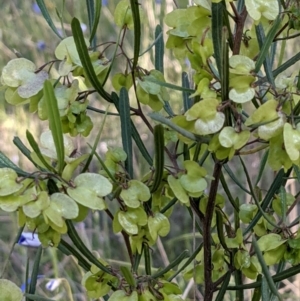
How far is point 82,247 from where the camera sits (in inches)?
18.7

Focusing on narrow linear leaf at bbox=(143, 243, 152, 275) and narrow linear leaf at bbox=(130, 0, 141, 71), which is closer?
narrow linear leaf at bbox=(130, 0, 141, 71)

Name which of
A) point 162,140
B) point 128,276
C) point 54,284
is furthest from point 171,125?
point 54,284

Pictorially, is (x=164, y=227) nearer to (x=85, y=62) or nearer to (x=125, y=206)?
(x=125, y=206)

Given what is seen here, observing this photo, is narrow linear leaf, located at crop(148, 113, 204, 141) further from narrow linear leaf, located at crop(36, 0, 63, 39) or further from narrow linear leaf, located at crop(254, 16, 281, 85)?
narrow linear leaf, located at crop(36, 0, 63, 39)

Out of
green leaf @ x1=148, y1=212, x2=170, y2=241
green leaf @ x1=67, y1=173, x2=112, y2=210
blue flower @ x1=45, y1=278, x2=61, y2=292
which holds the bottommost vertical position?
blue flower @ x1=45, y1=278, x2=61, y2=292

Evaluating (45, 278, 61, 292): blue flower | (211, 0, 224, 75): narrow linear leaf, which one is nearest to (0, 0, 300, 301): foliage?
(211, 0, 224, 75): narrow linear leaf

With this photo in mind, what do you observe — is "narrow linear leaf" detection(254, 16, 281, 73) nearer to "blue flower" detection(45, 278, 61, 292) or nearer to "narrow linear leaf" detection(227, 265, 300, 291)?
"narrow linear leaf" detection(227, 265, 300, 291)

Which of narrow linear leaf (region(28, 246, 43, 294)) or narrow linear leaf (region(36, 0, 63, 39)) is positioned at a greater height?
narrow linear leaf (region(36, 0, 63, 39))

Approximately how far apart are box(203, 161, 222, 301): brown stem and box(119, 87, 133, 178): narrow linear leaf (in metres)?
0.07

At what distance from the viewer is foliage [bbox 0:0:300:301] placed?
396mm

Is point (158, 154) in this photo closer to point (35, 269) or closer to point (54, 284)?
point (35, 269)

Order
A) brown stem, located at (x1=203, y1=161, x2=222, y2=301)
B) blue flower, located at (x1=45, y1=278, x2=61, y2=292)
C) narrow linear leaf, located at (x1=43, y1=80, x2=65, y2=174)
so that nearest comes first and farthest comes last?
narrow linear leaf, located at (x1=43, y1=80, x2=65, y2=174) < brown stem, located at (x1=203, y1=161, x2=222, y2=301) < blue flower, located at (x1=45, y1=278, x2=61, y2=292)

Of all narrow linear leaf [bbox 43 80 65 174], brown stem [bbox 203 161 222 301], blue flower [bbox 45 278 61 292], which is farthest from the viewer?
blue flower [bbox 45 278 61 292]

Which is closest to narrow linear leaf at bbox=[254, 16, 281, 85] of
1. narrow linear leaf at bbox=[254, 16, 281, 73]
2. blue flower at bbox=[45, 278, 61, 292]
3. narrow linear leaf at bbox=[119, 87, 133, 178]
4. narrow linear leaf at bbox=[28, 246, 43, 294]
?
narrow linear leaf at bbox=[254, 16, 281, 73]
